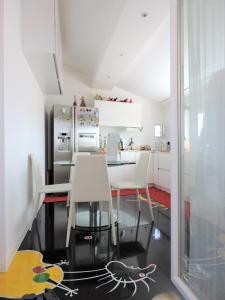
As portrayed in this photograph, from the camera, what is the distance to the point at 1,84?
1.63 m

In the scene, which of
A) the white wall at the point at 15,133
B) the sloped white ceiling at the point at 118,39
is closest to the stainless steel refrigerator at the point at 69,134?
the sloped white ceiling at the point at 118,39

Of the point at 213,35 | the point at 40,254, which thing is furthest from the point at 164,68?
the point at 40,254

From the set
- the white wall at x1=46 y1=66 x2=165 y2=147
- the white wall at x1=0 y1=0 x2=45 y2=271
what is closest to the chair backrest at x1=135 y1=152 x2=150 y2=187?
the white wall at x1=0 y1=0 x2=45 y2=271

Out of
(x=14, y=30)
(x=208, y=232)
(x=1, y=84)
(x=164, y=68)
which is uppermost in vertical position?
(x=164, y=68)

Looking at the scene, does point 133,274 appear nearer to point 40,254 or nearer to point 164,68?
point 40,254

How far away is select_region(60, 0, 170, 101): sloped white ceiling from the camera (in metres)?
2.42

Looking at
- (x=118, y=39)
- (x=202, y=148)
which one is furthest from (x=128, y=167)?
(x=202, y=148)

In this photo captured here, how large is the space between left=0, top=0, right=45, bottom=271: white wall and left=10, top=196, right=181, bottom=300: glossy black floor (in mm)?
314

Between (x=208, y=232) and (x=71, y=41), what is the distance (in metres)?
3.70

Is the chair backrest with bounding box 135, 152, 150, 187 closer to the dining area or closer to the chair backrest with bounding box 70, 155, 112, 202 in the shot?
the dining area

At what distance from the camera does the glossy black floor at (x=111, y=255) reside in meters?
1.42

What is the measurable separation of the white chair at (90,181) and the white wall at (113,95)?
3222 mm

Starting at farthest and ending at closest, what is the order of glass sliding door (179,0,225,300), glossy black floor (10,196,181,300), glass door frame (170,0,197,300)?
glossy black floor (10,196,181,300), glass door frame (170,0,197,300), glass sliding door (179,0,225,300)

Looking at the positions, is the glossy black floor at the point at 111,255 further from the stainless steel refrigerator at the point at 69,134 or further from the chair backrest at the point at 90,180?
the stainless steel refrigerator at the point at 69,134
